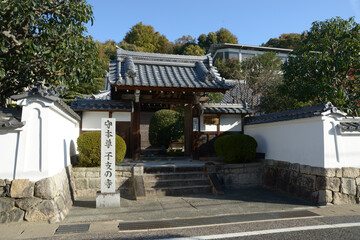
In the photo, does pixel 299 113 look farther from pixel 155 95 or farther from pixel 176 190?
pixel 155 95

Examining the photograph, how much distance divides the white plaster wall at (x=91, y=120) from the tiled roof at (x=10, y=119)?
14.6 feet

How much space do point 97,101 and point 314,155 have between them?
8202mm

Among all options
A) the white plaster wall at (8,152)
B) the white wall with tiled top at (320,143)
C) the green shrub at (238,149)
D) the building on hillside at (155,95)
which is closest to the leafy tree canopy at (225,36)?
the building on hillside at (155,95)

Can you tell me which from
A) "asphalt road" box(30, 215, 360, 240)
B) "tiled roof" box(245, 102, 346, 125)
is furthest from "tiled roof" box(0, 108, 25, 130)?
"tiled roof" box(245, 102, 346, 125)

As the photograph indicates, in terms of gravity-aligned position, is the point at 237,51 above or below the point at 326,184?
above

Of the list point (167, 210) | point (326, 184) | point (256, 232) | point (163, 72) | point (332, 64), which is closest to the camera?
point (256, 232)

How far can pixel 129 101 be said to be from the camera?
36.7ft

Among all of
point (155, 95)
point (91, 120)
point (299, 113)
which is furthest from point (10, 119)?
point (299, 113)

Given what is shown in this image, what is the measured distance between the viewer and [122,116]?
36.0 feet

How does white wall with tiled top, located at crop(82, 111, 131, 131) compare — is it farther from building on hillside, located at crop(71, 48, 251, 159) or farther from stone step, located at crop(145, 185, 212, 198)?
stone step, located at crop(145, 185, 212, 198)

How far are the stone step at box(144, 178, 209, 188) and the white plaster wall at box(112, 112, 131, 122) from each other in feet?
10.9

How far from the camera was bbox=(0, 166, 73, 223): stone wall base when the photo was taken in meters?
5.55

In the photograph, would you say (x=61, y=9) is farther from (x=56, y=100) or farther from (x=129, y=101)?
(x=129, y=101)

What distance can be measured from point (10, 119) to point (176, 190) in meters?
5.10
